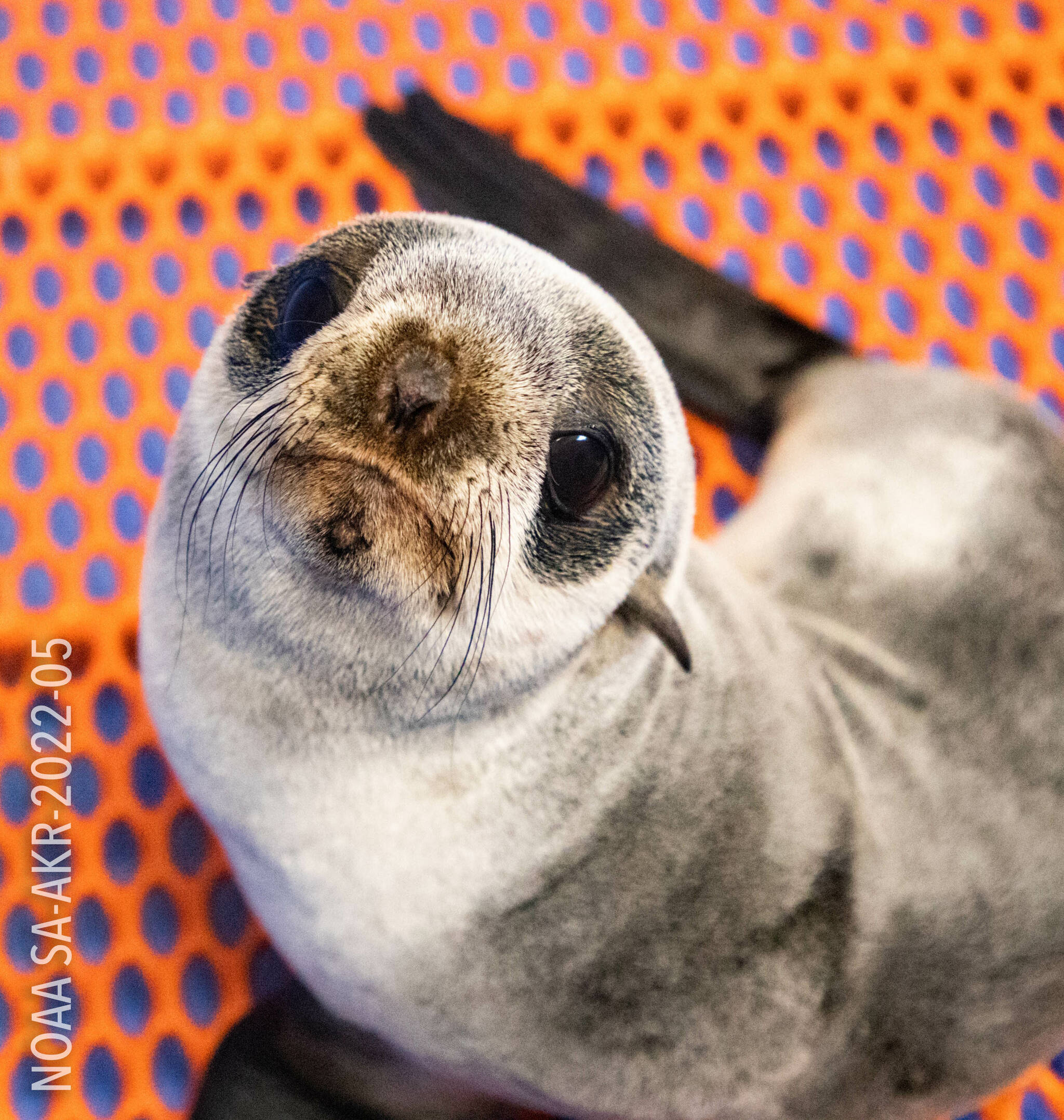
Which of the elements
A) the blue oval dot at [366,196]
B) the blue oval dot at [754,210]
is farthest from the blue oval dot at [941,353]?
the blue oval dot at [366,196]

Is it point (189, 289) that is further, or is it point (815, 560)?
point (189, 289)

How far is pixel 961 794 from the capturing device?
1209 mm

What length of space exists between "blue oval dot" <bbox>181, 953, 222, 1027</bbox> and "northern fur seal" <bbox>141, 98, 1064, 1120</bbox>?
20cm

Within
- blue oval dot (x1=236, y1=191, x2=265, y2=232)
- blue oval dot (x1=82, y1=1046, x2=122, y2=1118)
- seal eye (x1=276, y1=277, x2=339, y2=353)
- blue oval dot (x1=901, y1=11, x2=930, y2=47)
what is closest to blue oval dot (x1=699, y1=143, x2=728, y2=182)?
blue oval dot (x1=901, y1=11, x2=930, y2=47)

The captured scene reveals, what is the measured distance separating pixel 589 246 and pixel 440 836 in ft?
3.28

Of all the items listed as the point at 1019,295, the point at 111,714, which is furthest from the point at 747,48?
the point at 111,714

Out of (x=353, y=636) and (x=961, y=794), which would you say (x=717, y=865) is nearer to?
(x=961, y=794)

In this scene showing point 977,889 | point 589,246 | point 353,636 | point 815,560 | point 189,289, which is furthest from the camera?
point 189,289

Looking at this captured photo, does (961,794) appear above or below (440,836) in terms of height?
above

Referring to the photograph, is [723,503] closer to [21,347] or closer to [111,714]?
[111,714]

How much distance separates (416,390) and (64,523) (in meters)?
1.18

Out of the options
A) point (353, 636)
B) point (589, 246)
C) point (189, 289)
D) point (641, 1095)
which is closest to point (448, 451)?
point (353, 636)

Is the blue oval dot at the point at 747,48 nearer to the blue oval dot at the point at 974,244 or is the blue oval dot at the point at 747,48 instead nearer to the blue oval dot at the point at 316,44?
the blue oval dot at the point at 974,244

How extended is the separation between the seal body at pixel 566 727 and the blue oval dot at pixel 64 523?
2.43ft
